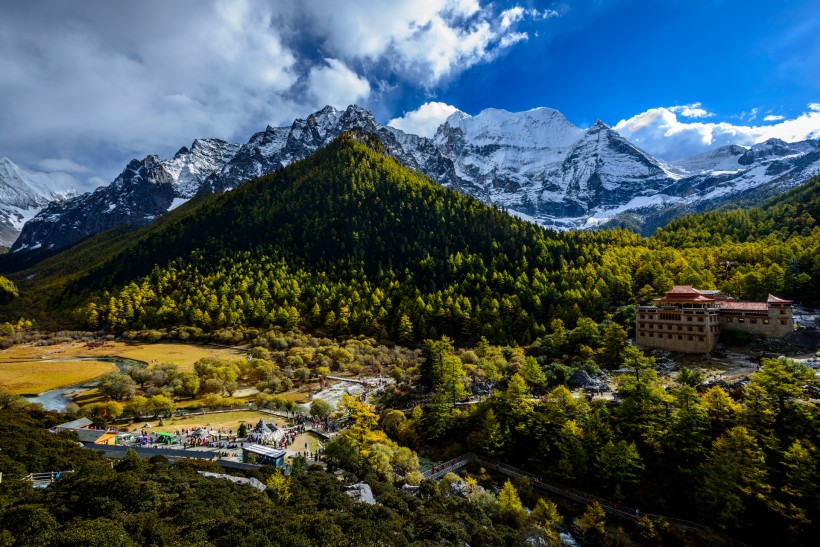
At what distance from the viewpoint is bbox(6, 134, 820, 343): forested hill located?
86875 millimetres

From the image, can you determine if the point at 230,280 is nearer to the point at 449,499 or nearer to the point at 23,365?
the point at 23,365

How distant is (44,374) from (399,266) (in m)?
85.7

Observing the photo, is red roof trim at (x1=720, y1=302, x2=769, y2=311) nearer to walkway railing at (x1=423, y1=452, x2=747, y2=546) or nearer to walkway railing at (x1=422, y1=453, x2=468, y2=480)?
walkway railing at (x1=423, y1=452, x2=747, y2=546)

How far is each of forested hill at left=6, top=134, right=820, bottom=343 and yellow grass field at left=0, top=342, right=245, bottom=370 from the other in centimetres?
1190

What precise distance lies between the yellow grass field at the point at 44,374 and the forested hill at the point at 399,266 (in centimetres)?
2723

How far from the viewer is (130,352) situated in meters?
90.1

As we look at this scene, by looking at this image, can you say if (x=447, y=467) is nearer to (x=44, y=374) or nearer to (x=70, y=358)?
(x=44, y=374)

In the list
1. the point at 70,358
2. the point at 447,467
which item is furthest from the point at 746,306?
the point at 70,358

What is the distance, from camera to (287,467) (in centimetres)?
3619

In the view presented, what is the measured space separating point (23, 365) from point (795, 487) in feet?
381

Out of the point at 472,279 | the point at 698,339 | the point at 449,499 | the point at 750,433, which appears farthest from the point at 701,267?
the point at 449,499

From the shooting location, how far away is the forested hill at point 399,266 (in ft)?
285

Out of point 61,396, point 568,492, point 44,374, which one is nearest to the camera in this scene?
point 568,492

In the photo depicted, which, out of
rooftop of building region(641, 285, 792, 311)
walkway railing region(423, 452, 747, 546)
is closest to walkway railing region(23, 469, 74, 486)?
walkway railing region(423, 452, 747, 546)
